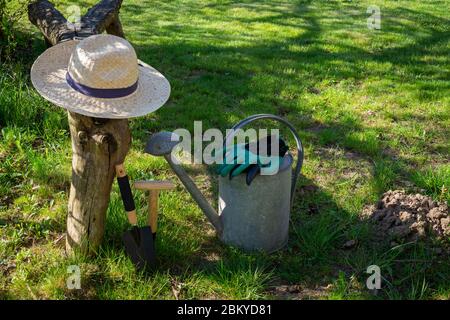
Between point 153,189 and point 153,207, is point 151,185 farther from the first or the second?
point 153,207

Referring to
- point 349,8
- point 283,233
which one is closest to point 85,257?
point 283,233

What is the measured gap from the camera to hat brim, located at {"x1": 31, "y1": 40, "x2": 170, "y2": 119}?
2582 mm

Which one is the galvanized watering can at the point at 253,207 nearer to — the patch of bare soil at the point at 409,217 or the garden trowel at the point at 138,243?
the garden trowel at the point at 138,243

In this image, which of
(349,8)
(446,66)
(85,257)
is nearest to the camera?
(85,257)

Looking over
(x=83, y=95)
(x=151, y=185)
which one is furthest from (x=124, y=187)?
(x=83, y=95)

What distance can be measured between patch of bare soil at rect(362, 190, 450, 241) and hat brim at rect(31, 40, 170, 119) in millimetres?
1692

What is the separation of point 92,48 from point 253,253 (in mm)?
1512

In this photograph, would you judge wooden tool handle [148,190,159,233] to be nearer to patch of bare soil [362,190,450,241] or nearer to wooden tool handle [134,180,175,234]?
wooden tool handle [134,180,175,234]

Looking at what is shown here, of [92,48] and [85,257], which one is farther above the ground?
[92,48]

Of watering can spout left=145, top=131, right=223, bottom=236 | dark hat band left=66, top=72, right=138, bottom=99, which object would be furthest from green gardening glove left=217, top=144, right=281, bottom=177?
dark hat band left=66, top=72, right=138, bottom=99

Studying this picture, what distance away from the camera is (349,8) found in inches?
382

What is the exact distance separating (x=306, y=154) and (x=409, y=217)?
4.14 ft
